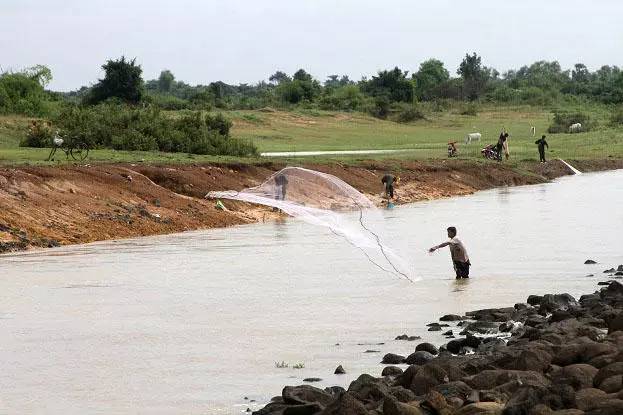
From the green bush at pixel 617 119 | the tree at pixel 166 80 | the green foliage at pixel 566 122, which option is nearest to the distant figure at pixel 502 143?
the green foliage at pixel 566 122

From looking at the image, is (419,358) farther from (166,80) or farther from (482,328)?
(166,80)

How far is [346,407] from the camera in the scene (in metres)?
10.4

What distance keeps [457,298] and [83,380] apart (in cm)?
782

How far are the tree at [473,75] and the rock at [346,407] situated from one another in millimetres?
111523

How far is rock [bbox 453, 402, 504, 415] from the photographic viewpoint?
33.2ft

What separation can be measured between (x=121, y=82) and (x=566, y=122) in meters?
30.8

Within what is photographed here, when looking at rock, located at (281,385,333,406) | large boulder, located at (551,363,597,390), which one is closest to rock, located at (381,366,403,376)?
rock, located at (281,385,333,406)

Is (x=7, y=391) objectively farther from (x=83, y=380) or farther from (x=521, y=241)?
(x=521, y=241)

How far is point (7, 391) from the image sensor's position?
13.5 meters

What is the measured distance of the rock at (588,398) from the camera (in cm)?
1009

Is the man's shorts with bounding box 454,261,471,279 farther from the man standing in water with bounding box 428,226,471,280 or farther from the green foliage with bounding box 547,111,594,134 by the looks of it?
the green foliage with bounding box 547,111,594,134

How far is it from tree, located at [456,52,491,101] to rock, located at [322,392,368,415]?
111523 mm

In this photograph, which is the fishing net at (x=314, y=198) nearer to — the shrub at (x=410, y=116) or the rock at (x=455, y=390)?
the rock at (x=455, y=390)

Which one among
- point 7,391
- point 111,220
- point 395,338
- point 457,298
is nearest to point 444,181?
point 111,220
